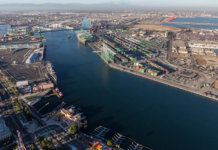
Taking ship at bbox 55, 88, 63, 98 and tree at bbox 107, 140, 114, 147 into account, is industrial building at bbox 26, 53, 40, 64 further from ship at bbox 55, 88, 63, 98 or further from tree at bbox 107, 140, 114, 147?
tree at bbox 107, 140, 114, 147

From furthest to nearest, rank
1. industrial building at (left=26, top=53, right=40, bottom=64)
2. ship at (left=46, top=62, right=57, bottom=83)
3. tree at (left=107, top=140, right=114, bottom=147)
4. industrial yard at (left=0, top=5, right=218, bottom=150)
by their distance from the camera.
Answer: industrial building at (left=26, top=53, right=40, bottom=64) → ship at (left=46, top=62, right=57, bottom=83) → industrial yard at (left=0, top=5, right=218, bottom=150) → tree at (left=107, top=140, right=114, bottom=147)

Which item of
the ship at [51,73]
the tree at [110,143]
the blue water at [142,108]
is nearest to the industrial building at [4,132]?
the blue water at [142,108]

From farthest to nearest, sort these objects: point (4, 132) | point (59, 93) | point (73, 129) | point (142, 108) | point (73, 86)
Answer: point (73, 86) → point (59, 93) → point (142, 108) → point (73, 129) → point (4, 132)

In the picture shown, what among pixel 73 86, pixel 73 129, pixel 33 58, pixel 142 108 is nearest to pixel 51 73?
pixel 73 86

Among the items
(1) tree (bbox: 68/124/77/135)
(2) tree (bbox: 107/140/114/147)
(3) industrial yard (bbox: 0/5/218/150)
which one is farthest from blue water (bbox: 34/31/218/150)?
(2) tree (bbox: 107/140/114/147)

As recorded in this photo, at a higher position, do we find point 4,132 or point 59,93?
point 59,93

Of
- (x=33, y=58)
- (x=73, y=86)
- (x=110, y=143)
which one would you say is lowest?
(x=110, y=143)

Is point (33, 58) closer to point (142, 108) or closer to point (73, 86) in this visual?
point (73, 86)

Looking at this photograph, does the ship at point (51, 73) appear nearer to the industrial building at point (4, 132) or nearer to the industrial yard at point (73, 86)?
the industrial yard at point (73, 86)

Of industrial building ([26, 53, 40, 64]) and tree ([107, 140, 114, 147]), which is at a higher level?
industrial building ([26, 53, 40, 64])
